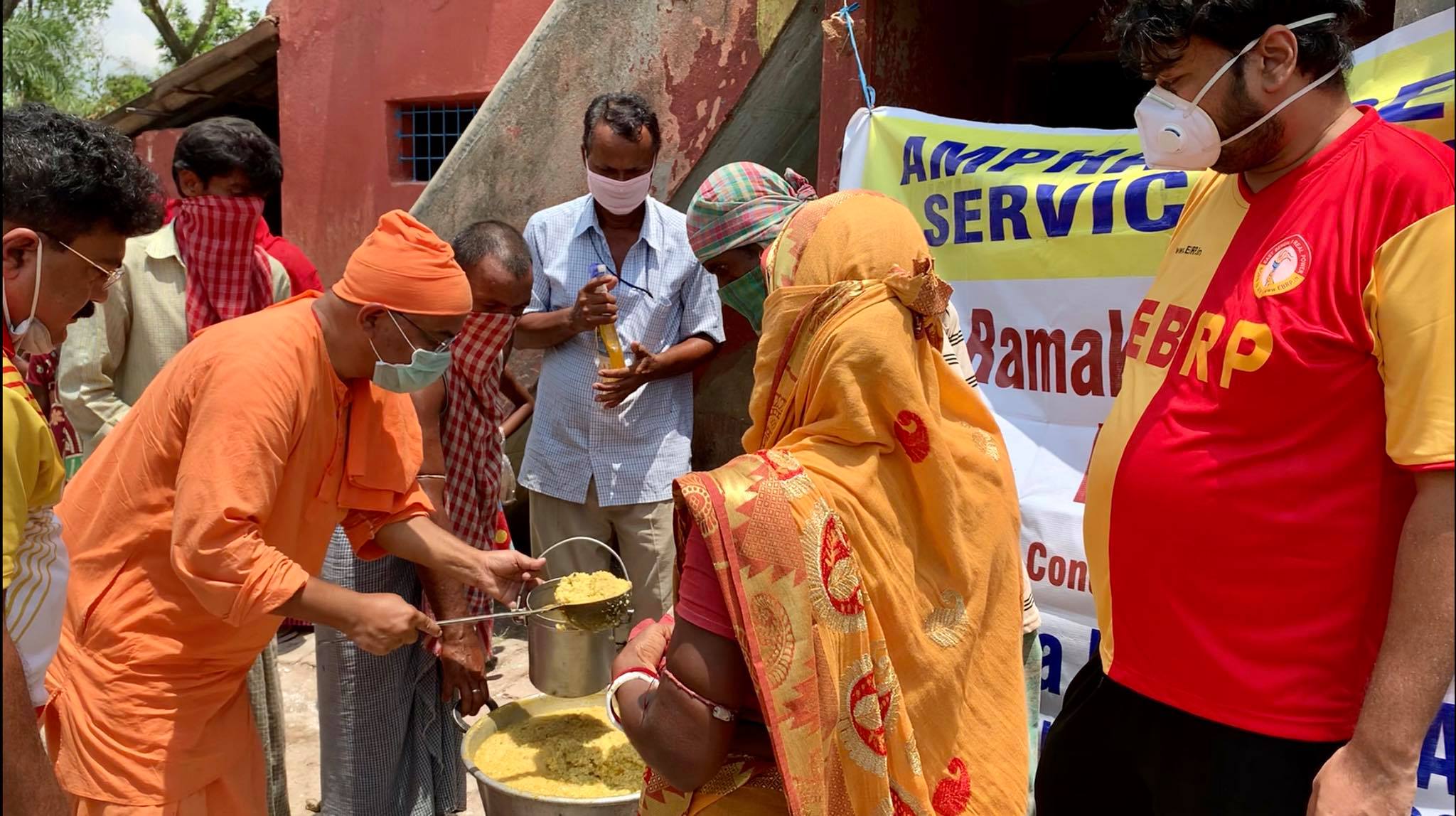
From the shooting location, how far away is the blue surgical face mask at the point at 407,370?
2.71m

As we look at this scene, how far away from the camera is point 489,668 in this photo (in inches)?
174

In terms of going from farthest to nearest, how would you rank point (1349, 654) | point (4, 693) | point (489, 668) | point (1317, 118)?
point (489, 668)
point (1317, 118)
point (1349, 654)
point (4, 693)

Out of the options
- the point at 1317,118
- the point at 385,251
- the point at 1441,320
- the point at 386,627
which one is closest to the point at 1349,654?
the point at 1441,320

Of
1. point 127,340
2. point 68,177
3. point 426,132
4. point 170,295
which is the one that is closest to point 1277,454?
point 68,177

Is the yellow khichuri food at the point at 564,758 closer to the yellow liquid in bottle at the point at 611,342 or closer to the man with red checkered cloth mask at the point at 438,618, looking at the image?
the man with red checkered cloth mask at the point at 438,618

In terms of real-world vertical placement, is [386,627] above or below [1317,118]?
below

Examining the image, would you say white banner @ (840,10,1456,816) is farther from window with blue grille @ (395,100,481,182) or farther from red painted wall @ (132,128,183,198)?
red painted wall @ (132,128,183,198)

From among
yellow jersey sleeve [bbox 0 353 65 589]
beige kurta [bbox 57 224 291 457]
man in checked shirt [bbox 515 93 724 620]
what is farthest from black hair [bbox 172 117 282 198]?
yellow jersey sleeve [bbox 0 353 65 589]

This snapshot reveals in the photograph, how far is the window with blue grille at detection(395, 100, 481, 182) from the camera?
28.2ft

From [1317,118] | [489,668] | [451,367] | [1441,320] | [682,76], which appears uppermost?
[682,76]

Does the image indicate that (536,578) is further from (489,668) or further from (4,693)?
(4,693)

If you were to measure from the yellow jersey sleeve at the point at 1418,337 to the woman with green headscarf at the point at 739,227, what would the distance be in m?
1.52

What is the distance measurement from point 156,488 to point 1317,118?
243cm

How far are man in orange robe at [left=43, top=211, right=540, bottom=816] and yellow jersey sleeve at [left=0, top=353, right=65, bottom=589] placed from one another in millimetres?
567
